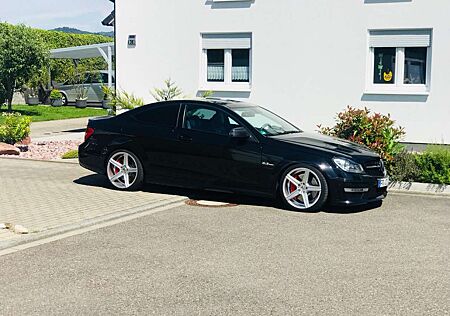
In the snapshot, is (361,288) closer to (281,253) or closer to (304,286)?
(304,286)

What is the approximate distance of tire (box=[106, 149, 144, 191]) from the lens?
10133mm

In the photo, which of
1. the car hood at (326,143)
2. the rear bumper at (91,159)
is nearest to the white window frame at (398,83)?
the car hood at (326,143)

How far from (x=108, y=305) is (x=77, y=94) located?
97.2ft

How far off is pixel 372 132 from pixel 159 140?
4.05 m

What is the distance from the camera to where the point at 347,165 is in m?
8.74

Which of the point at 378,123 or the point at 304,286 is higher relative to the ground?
the point at 378,123

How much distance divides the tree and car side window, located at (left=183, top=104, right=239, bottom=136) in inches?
706

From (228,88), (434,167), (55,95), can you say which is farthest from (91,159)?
(55,95)

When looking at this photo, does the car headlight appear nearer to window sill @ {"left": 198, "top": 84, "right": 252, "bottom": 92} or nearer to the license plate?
the license plate

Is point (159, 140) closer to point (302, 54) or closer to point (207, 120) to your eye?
point (207, 120)

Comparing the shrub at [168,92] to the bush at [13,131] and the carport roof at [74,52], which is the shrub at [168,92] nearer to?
the bush at [13,131]

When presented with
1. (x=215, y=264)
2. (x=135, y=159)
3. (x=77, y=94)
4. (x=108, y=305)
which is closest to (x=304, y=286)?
(x=215, y=264)

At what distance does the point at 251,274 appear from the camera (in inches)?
232

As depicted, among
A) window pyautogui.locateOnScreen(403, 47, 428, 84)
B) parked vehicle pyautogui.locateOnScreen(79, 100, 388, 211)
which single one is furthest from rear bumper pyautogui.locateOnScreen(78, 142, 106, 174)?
window pyautogui.locateOnScreen(403, 47, 428, 84)
